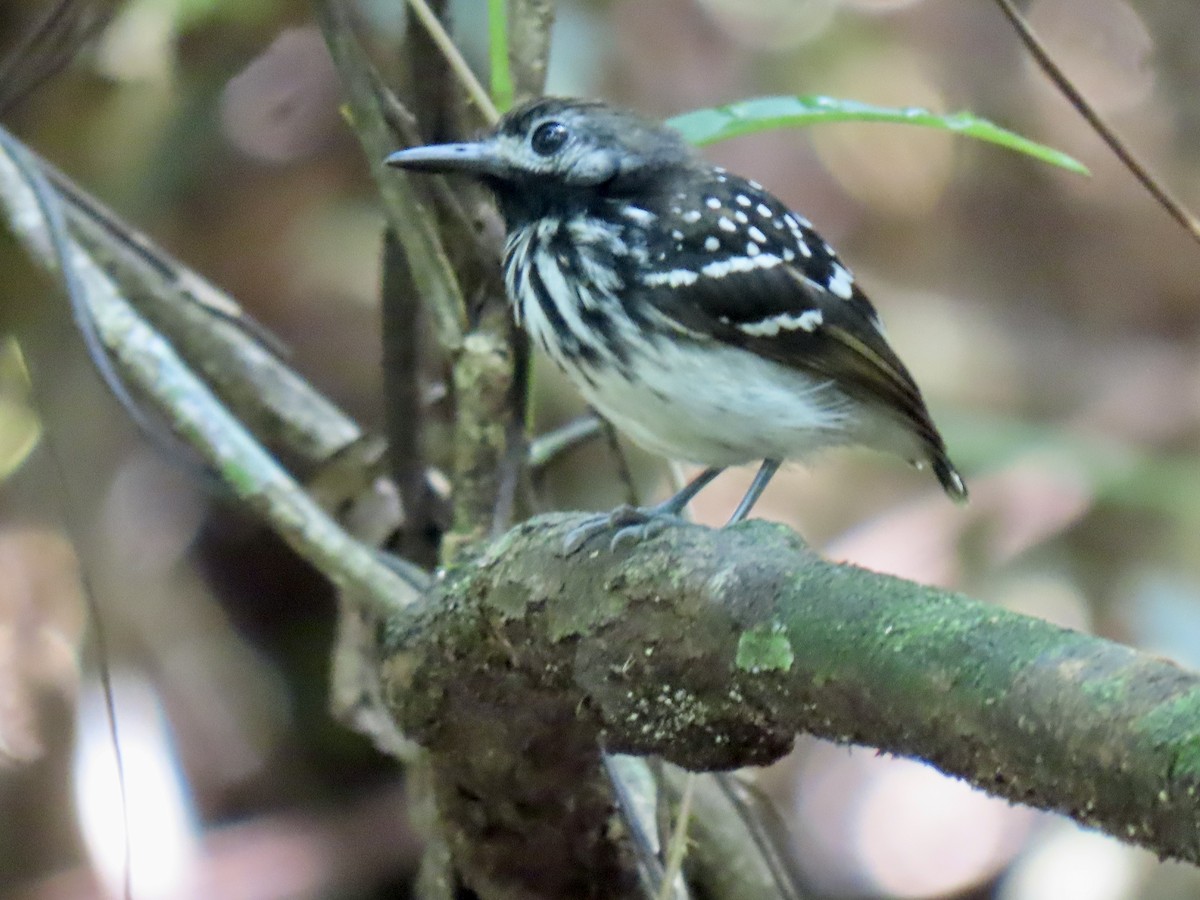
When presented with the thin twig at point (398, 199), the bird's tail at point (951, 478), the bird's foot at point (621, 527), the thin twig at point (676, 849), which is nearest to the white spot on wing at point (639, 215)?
the thin twig at point (398, 199)

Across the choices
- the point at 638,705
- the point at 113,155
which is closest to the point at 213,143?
the point at 113,155

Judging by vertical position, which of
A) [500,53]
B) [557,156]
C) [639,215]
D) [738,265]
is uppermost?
[500,53]

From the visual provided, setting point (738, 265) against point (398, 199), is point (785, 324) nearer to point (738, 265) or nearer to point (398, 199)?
point (738, 265)

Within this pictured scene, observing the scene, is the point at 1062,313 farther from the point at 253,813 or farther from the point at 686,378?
the point at 686,378

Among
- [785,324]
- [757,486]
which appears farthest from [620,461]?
[785,324]

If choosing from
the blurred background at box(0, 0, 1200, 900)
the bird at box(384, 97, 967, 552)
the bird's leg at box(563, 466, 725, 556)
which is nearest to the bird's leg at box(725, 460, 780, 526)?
the bird at box(384, 97, 967, 552)

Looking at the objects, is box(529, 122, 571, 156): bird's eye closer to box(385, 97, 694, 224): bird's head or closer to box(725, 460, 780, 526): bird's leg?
box(385, 97, 694, 224): bird's head
